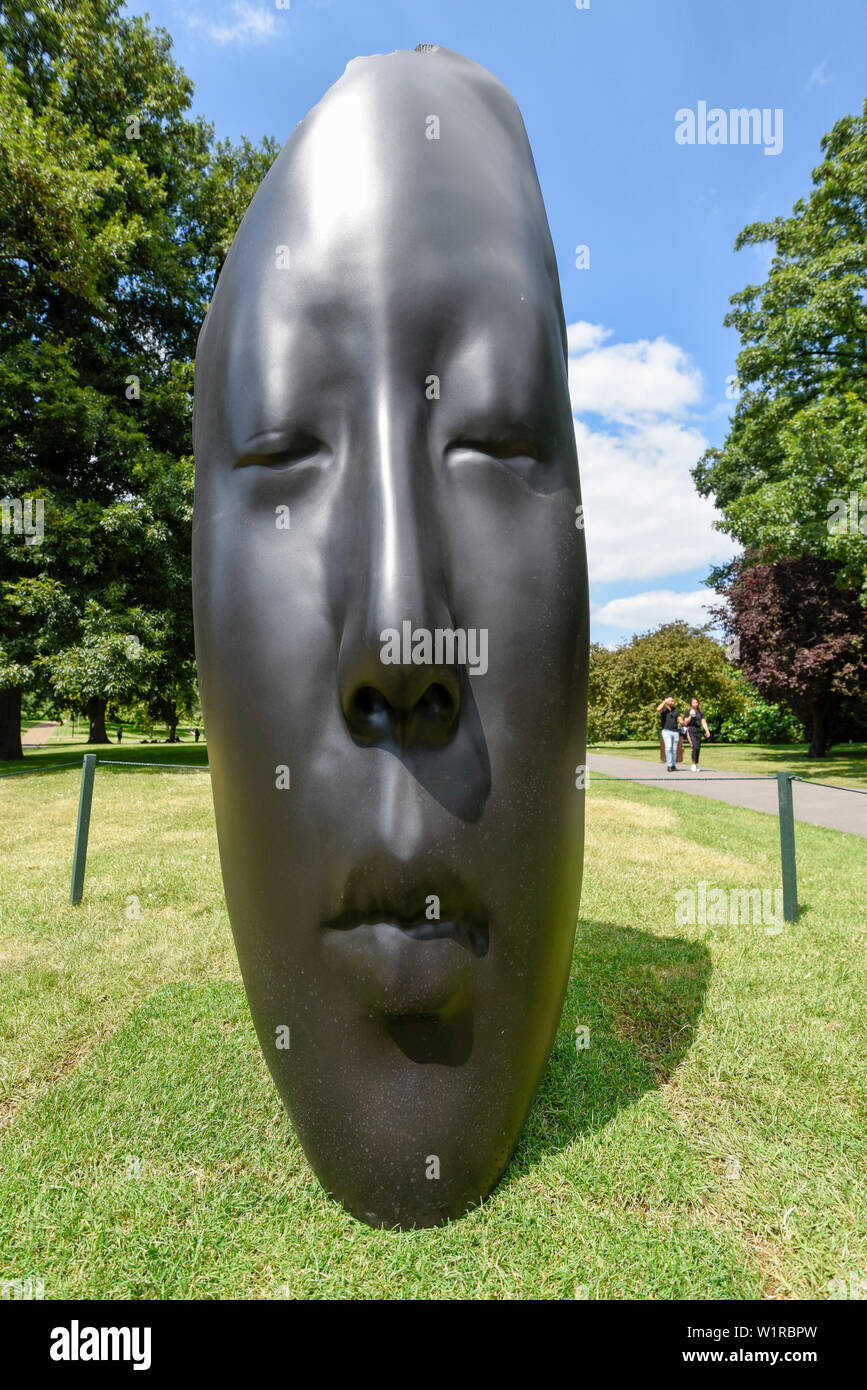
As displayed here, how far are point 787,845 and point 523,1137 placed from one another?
3562 mm

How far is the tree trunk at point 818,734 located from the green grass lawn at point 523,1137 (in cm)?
1941

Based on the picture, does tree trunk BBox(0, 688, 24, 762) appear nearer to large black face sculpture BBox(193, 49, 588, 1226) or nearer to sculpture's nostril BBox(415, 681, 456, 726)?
large black face sculpture BBox(193, 49, 588, 1226)

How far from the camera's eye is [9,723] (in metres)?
16.4

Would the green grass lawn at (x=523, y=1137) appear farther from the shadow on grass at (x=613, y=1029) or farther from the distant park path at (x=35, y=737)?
the distant park path at (x=35, y=737)

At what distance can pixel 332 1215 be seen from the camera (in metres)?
2.43

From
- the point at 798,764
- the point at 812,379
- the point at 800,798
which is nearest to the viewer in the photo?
Answer: the point at 800,798

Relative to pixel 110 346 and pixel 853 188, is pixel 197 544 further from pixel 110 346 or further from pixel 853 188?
pixel 853 188

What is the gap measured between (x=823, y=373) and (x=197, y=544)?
838 inches

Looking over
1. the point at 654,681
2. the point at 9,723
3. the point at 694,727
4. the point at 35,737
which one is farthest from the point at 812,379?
the point at 35,737

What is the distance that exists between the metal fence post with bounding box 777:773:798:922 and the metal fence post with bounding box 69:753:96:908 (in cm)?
531

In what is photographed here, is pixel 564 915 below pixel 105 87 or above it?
below

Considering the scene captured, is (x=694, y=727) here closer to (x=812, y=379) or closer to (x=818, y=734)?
(x=818, y=734)

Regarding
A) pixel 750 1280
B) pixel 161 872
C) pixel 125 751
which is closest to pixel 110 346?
pixel 125 751

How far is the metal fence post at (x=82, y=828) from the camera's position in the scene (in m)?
5.73
